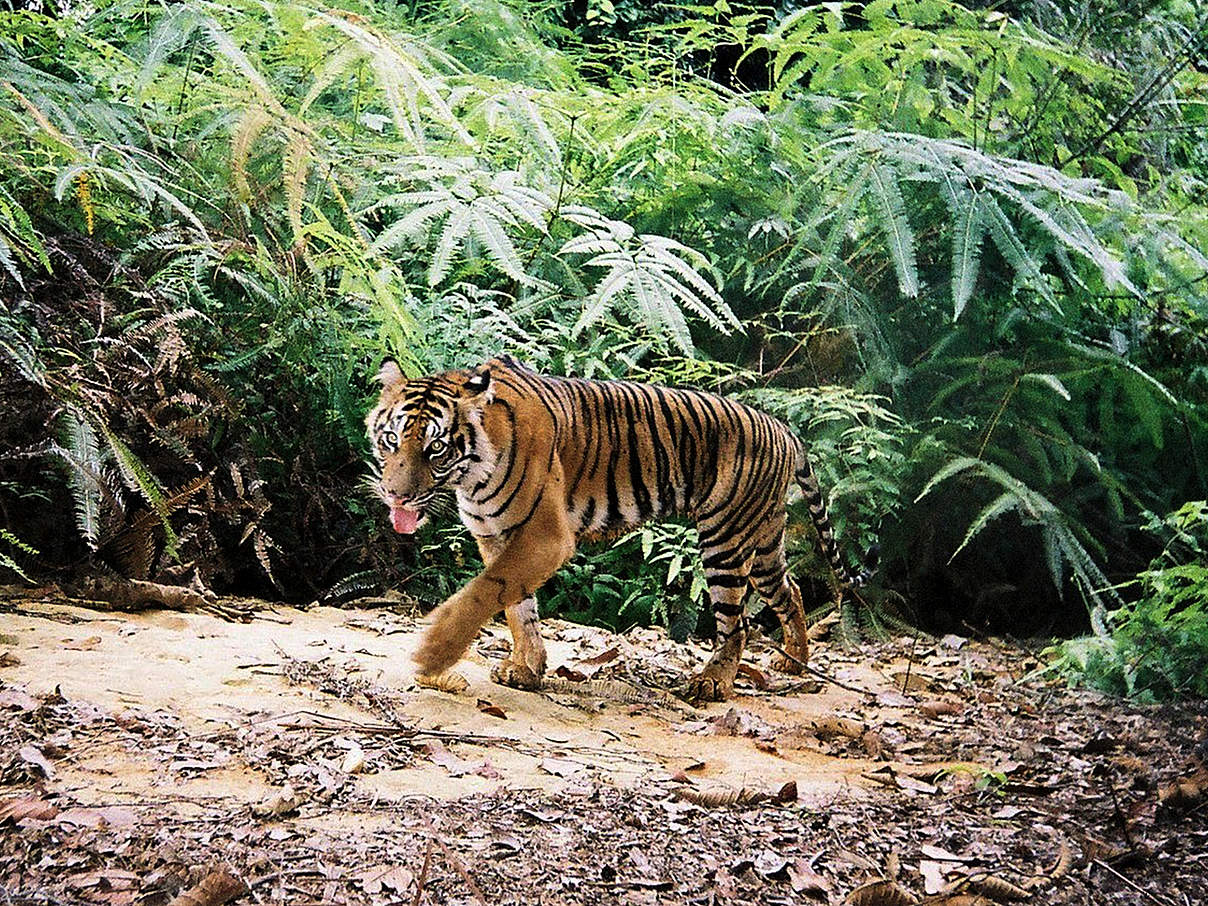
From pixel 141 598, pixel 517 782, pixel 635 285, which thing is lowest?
pixel 141 598

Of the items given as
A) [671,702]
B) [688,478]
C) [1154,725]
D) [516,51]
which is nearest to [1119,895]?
[1154,725]

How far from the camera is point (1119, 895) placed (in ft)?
8.61

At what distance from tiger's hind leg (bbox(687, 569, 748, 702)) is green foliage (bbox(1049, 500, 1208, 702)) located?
1538 millimetres

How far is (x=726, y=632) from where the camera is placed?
5.35 meters

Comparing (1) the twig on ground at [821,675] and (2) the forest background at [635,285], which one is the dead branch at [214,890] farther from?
(1) the twig on ground at [821,675]

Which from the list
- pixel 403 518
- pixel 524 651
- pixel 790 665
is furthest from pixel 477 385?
pixel 790 665

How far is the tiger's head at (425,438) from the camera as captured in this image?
180 inches

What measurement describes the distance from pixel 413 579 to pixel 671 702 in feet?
6.49

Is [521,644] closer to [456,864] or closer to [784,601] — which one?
[784,601]

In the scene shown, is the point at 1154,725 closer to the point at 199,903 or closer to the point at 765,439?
the point at 765,439

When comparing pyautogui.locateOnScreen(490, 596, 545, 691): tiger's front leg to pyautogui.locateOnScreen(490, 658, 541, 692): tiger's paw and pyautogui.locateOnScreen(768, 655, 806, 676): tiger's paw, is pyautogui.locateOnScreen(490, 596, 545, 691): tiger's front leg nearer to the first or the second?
pyautogui.locateOnScreen(490, 658, 541, 692): tiger's paw

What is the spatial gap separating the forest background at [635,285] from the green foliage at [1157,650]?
0.08 feet

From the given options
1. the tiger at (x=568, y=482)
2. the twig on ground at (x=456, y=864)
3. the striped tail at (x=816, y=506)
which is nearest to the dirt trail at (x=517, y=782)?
the twig on ground at (x=456, y=864)

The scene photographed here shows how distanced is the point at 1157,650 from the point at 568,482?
264 cm
